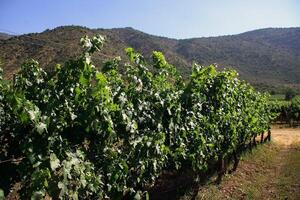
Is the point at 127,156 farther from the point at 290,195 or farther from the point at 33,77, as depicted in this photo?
the point at 290,195

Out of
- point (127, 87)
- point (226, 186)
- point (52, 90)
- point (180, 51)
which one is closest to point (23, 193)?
point (52, 90)

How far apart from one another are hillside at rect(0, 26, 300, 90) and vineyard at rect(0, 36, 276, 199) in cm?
4002

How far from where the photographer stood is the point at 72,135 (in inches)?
291

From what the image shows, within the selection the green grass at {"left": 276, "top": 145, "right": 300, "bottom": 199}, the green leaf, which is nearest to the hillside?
the green grass at {"left": 276, "top": 145, "right": 300, "bottom": 199}

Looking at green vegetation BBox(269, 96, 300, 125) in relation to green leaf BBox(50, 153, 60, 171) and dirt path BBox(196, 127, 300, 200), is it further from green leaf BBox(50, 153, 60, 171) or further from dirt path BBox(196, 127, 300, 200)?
green leaf BBox(50, 153, 60, 171)

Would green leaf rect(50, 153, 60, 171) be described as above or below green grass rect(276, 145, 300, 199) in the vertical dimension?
above

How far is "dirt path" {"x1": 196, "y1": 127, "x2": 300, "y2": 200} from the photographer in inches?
574

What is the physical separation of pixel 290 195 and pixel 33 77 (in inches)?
416

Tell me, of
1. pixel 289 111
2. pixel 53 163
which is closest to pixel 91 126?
pixel 53 163

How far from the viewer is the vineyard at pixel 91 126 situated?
5.54m

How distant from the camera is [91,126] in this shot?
6.59 m

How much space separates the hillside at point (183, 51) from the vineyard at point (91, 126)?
40.0 m

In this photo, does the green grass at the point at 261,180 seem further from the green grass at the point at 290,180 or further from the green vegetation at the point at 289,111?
the green vegetation at the point at 289,111

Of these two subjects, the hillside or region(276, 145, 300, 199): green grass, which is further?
the hillside
